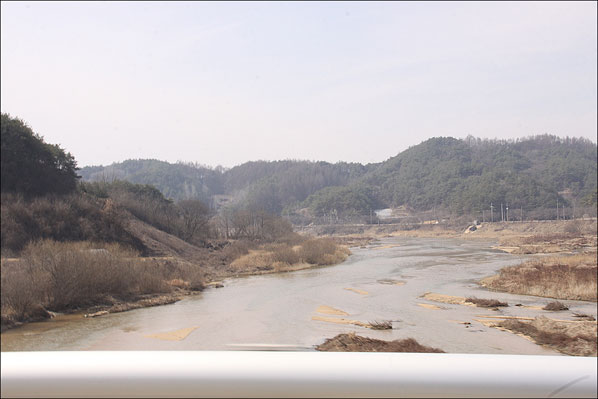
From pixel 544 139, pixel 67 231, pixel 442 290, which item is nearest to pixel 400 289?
pixel 442 290

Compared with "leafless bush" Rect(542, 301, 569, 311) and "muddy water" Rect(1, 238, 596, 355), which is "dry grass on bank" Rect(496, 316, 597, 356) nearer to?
"muddy water" Rect(1, 238, 596, 355)

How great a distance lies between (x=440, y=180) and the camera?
8612 cm

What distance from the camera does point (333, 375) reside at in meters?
0.99

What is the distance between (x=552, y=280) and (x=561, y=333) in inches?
346

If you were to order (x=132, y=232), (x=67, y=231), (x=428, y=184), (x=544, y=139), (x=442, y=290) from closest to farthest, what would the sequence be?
1. (x=67, y=231)
2. (x=442, y=290)
3. (x=132, y=232)
4. (x=428, y=184)
5. (x=544, y=139)

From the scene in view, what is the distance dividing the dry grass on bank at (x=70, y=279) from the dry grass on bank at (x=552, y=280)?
46.8 feet

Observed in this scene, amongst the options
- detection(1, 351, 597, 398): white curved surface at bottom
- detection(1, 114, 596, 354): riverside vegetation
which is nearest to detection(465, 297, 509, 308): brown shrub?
detection(1, 114, 596, 354): riverside vegetation

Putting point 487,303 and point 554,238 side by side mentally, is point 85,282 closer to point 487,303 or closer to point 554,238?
point 487,303

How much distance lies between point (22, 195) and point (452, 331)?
12718 millimetres

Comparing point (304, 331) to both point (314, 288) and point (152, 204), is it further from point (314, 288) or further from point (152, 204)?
point (152, 204)

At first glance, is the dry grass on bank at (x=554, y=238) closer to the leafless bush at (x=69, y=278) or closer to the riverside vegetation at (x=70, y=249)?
the riverside vegetation at (x=70, y=249)

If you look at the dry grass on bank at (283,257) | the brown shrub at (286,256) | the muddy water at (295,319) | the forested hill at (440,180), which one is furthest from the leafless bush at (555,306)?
the forested hill at (440,180)

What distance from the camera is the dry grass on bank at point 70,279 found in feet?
44.4

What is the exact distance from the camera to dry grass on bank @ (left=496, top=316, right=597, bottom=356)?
1204 centimetres
